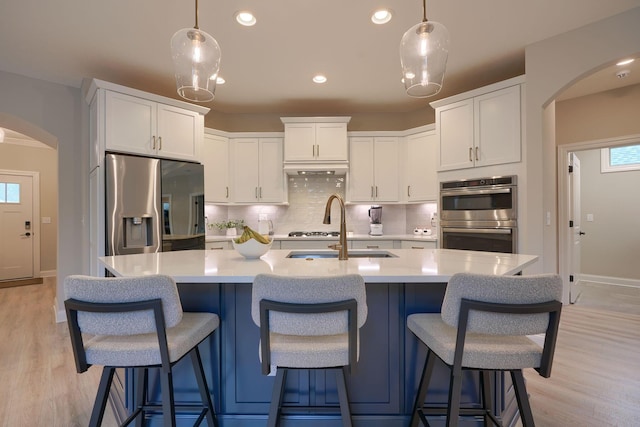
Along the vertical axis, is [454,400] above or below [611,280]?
above

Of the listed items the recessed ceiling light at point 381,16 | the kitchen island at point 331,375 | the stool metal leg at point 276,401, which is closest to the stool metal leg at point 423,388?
the kitchen island at point 331,375

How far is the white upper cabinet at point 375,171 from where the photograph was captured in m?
4.38

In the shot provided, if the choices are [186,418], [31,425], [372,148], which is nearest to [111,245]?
[31,425]

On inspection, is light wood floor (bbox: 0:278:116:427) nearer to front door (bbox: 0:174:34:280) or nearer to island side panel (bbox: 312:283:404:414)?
island side panel (bbox: 312:283:404:414)

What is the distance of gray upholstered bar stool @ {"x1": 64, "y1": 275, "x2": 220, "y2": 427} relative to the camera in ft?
3.66

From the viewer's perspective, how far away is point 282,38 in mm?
2756

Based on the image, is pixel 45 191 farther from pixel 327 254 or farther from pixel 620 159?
pixel 620 159

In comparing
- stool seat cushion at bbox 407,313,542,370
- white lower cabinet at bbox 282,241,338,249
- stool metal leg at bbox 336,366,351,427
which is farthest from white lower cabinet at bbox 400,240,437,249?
stool metal leg at bbox 336,366,351,427

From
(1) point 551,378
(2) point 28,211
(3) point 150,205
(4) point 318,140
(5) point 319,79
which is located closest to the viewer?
(1) point 551,378

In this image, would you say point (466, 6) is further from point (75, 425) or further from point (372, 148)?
point (75, 425)

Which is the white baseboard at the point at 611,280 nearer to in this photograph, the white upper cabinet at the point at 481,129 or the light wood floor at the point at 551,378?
the light wood floor at the point at 551,378

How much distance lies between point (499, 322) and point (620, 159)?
6.20m

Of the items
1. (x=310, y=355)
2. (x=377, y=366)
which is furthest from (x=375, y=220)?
(x=310, y=355)

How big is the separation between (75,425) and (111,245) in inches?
64.6
